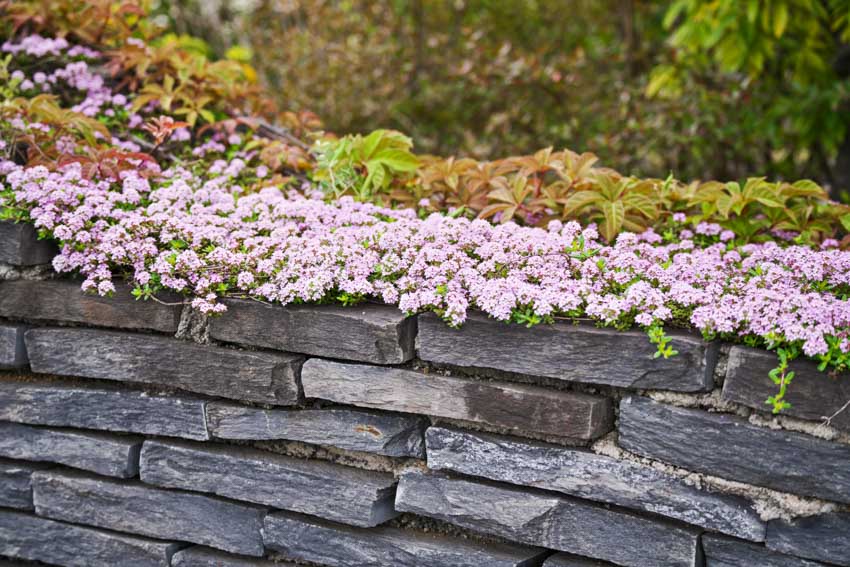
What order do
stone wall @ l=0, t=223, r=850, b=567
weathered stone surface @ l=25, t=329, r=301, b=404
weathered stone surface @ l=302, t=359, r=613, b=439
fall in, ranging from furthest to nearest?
weathered stone surface @ l=25, t=329, r=301, b=404, weathered stone surface @ l=302, t=359, r=613, b=439, stone wall @ l=0, t=223, r=850, b=567

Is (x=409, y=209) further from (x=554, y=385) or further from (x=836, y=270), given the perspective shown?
(x=836, y=270)

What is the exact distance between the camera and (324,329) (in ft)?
5.73

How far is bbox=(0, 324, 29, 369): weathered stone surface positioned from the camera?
2.07m

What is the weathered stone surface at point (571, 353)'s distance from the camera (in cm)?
151

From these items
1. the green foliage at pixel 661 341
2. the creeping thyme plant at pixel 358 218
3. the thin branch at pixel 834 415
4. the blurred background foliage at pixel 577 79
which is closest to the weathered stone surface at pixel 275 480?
the creeping thyme plant at pixel 358 218

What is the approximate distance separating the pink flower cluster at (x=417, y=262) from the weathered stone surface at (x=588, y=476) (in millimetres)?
272

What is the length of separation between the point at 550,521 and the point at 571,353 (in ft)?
1.14

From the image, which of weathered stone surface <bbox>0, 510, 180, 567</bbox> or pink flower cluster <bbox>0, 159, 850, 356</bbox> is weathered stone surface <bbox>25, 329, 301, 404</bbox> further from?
weathered stone surface <bbox>0, 510, 180, 567</bbox>

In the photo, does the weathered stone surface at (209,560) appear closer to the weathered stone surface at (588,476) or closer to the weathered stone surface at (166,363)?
the weathered stone surface at (166,363)

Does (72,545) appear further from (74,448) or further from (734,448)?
→ (734,448)

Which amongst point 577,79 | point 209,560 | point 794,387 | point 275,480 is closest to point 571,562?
point 794,387

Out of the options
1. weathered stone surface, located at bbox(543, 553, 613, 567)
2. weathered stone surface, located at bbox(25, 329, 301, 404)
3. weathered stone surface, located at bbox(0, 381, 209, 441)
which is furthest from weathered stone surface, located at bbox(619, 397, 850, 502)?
weathered stone surface, located at bbox(0, 381, 209, 441)

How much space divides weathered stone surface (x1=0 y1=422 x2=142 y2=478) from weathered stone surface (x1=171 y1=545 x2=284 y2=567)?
0.23 m

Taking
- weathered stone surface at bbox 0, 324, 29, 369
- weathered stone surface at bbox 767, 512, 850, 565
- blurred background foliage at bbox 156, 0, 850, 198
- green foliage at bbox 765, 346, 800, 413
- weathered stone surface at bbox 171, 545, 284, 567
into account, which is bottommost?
weathered stone surface at bbox 171, 545, 284, 567
